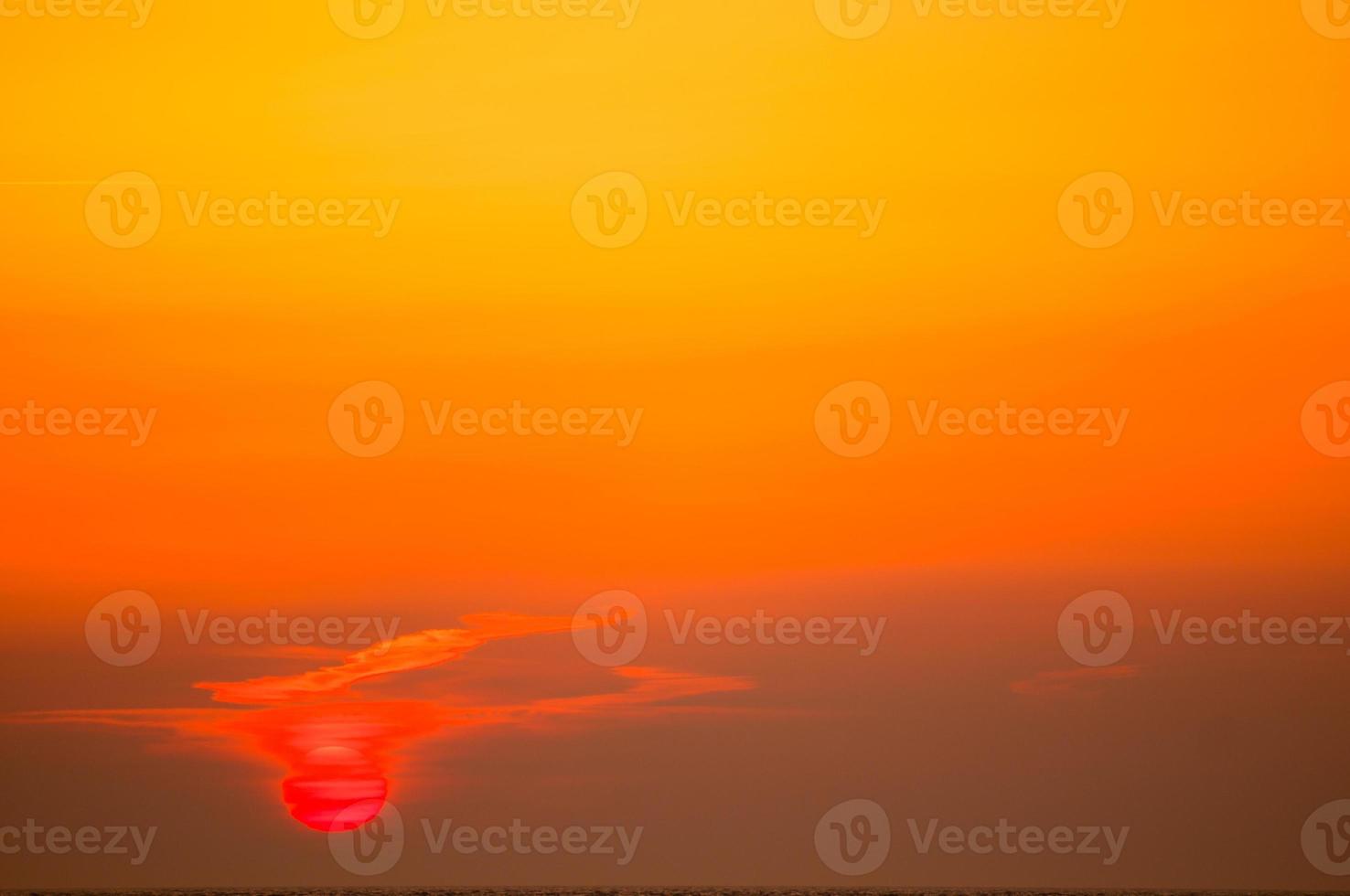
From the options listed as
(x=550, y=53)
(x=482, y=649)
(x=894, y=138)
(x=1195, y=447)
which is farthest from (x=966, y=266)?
(x=482, y=649)

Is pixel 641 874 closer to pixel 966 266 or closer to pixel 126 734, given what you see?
pixel 126 734

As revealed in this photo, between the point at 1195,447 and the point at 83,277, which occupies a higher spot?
the point at 83,277

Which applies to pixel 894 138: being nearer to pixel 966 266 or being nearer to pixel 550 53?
pixel 966 266

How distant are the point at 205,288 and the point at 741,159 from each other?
9.41 ft

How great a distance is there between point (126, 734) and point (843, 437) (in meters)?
4.02

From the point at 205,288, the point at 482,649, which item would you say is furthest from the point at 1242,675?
the point at 205,288

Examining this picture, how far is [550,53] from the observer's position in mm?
10500

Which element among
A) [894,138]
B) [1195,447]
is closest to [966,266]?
[894,138]

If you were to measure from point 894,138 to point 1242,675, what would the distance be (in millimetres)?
3321

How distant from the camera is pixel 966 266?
34.6 feet

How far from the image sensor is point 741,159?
10500 mm

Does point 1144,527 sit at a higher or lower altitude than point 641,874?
higher

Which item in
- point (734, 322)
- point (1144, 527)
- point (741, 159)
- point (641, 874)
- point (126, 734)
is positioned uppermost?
point (741, 159)

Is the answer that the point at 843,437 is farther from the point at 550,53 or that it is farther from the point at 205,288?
the point at 205,288
